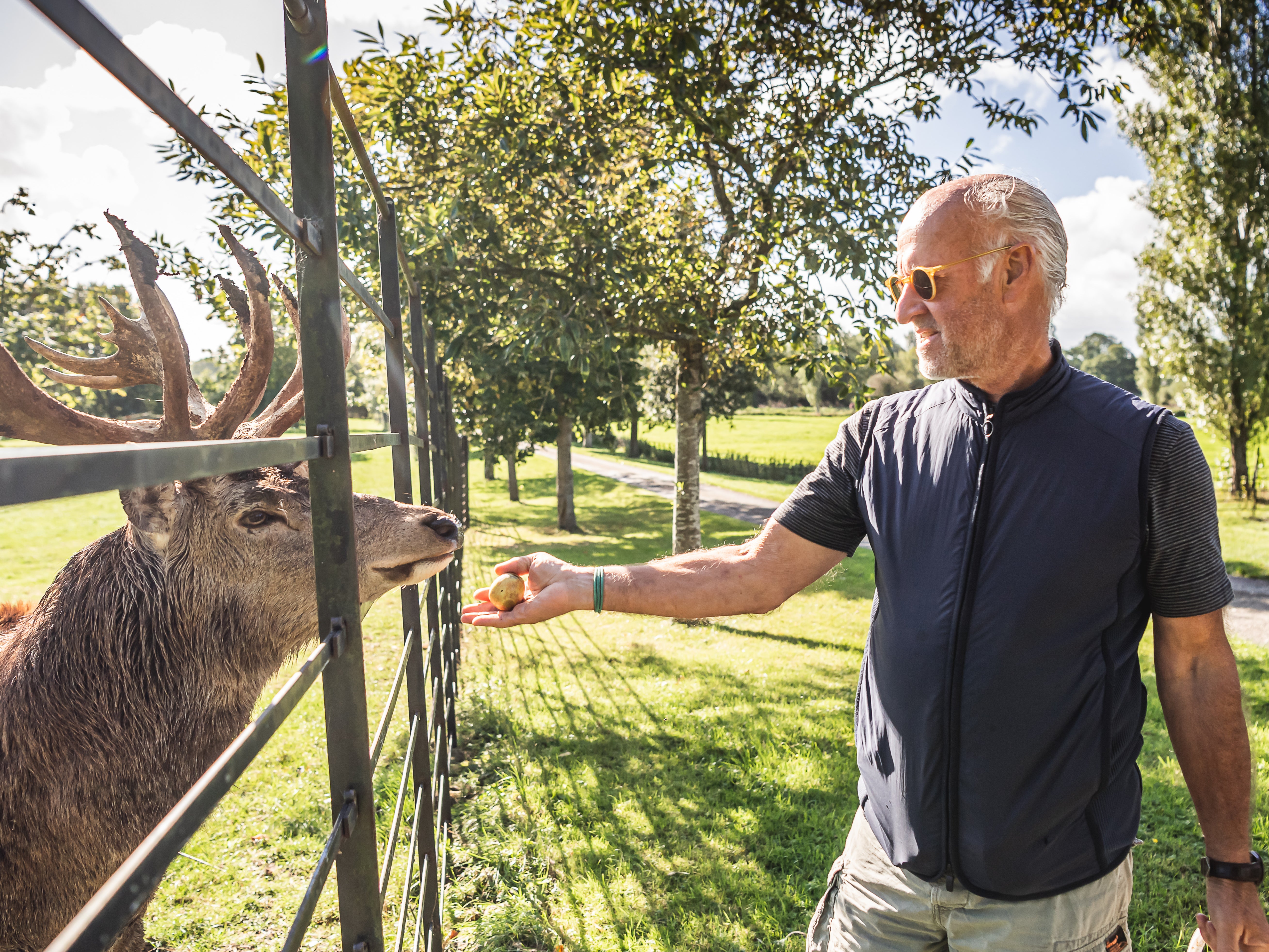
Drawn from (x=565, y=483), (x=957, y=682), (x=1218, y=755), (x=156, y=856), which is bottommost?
(x=565, y=483)

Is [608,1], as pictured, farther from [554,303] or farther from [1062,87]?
[1062,87]

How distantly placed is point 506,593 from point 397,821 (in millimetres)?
889

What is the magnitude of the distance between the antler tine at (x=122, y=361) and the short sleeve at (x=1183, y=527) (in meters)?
2.56

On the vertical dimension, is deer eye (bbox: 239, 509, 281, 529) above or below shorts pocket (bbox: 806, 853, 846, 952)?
above

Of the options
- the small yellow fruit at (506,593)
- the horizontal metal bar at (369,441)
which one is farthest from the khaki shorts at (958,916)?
the horizontal metal bar at (369,441)

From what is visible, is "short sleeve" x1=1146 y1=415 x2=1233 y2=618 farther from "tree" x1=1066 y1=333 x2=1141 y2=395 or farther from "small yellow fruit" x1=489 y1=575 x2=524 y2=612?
"tree" x1=1066 y1=333 x2=1141 y2=395

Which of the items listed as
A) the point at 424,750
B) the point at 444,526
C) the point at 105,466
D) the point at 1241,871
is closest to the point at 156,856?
the point at 105,466

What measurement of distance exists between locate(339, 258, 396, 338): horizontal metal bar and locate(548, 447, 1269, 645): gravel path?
6.46 feet

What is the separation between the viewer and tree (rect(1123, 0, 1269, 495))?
16.2 meters

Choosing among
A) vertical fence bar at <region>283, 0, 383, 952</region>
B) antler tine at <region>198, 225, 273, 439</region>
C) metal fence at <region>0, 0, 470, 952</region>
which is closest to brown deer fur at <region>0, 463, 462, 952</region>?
antler tine at <region>198, 225, 273, 439</region>

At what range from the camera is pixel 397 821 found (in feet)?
8.29

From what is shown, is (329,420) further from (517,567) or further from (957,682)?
(957,682)

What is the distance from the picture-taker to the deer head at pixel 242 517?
1801 mm

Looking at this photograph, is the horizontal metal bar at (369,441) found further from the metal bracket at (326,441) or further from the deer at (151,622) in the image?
the deer at (151,622)
